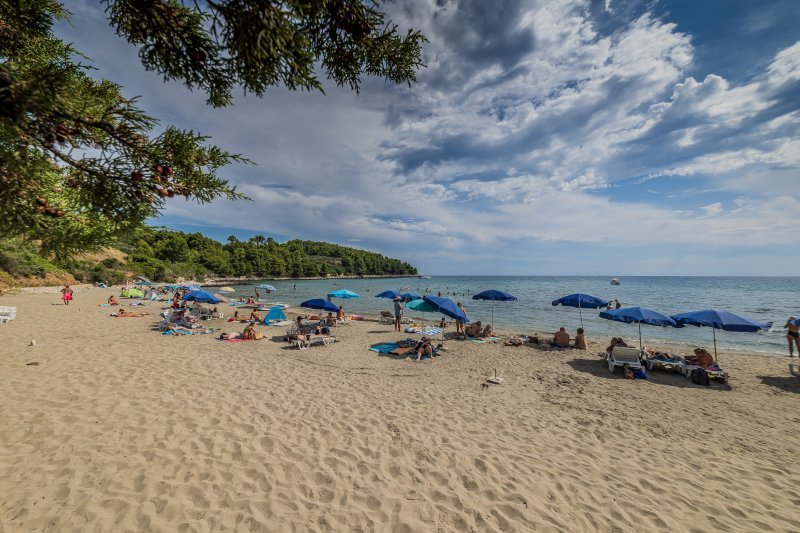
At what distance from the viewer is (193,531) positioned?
3.40 m

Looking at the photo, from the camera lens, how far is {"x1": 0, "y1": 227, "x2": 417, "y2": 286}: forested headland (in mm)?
8539

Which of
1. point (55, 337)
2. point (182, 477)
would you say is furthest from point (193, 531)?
point (55, 337)

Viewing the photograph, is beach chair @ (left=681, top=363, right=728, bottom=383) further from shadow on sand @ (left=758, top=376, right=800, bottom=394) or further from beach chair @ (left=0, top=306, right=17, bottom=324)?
beach chair @ (left=0, top=306, right=17, bottom=324)

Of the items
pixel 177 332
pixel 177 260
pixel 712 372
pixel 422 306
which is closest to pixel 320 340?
pixel 422 306

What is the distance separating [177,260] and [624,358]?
9614 cm

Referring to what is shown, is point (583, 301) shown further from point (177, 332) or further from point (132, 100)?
point (177, 332)

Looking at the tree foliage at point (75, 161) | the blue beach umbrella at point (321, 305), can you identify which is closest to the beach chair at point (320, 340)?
the blue beach umbrella at point (321, 305)

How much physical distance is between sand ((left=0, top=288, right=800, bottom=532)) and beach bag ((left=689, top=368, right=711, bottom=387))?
381mm

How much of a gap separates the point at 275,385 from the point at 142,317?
1714cm

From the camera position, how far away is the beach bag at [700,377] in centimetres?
970

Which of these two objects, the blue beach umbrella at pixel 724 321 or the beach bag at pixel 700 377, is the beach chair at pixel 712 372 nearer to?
the beach bag at pixel 700 377

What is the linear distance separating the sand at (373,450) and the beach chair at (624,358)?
946 mm

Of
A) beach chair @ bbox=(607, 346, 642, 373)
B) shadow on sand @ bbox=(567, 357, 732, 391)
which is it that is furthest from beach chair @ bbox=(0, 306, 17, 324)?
beach chair @ bbox=(607, 346, 642, 373)

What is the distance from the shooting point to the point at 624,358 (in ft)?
34.9
